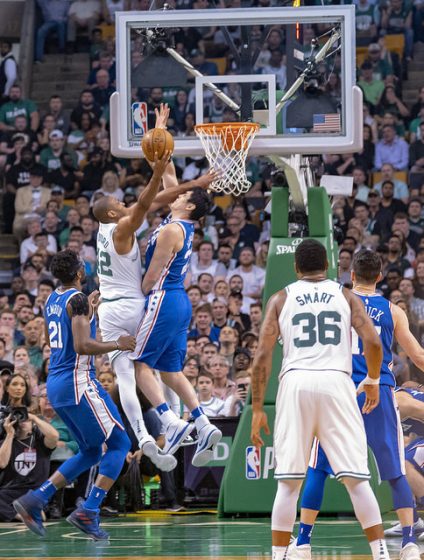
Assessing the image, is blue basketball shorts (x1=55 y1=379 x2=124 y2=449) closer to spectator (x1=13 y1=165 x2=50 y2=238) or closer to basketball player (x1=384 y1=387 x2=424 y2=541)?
basketball player (x1=384 y1=387 x2=424 y2=541)

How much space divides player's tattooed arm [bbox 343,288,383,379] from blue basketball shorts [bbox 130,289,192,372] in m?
2.43

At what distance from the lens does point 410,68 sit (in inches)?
893

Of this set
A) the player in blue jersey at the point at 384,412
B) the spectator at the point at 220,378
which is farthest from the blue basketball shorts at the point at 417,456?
the spectator at the point at 220,378

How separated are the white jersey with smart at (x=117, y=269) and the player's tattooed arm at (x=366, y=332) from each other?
2634 mm

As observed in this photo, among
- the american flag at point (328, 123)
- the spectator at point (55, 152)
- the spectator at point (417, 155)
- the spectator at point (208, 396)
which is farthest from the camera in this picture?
the spectator at point (55, 152)

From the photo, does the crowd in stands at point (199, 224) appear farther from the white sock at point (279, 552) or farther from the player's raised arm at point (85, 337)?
the white sock at point (279, 552)

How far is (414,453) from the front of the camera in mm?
11453

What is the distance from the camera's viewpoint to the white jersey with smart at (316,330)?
8.55m

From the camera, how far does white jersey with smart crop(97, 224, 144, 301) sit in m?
10.9

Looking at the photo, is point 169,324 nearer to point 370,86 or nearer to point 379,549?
point 379,549

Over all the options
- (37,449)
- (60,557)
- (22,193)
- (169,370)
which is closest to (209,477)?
A: (37,449)

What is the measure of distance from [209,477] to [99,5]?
1261cm

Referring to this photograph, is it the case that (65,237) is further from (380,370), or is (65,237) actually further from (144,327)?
(380,370)

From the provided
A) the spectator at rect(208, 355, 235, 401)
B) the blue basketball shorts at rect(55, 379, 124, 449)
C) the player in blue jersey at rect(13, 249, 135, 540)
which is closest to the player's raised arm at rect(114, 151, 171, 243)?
the player in blue jersey at rect(13, 249, 135, 540)
